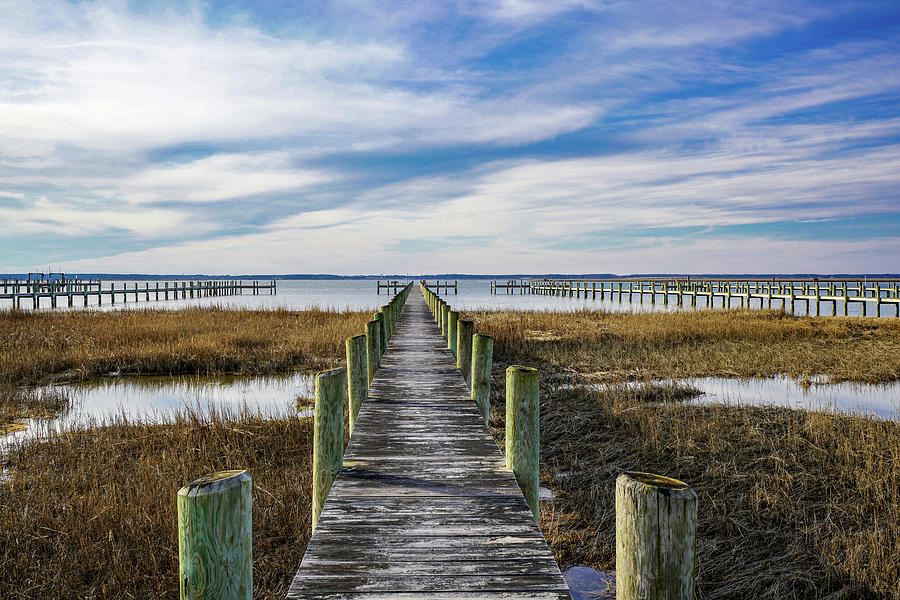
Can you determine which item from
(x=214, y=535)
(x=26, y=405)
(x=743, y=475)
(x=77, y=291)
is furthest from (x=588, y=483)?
(x=77, y=291)

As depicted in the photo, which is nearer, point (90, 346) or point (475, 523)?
point (475, 523)

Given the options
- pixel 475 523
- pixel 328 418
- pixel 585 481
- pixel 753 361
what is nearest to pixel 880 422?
pixel 585 481

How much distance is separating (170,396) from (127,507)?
826 cm

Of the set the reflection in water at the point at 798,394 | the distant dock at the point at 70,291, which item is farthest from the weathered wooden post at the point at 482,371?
the distant dock at the point at 70,291

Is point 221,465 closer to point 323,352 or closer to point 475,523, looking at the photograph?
point 475,523

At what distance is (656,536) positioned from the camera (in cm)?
215

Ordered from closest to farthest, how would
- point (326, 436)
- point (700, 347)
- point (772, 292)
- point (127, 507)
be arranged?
point (326, 436) < point (127, 507) < point (700, 347) < point (772, 292)

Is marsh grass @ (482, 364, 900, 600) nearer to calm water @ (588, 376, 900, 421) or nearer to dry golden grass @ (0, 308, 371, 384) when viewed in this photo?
calm water @ (588, 376, 900, 421)

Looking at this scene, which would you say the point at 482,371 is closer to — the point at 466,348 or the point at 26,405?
the point at 466,348

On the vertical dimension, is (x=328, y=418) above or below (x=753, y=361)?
above

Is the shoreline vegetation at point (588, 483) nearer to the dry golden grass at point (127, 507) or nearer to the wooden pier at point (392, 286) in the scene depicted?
the dry golden grass at point (127, 507)

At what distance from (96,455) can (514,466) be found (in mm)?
6620

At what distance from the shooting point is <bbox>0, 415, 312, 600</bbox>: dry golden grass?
4.80 metres

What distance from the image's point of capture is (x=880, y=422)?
8867 mm
